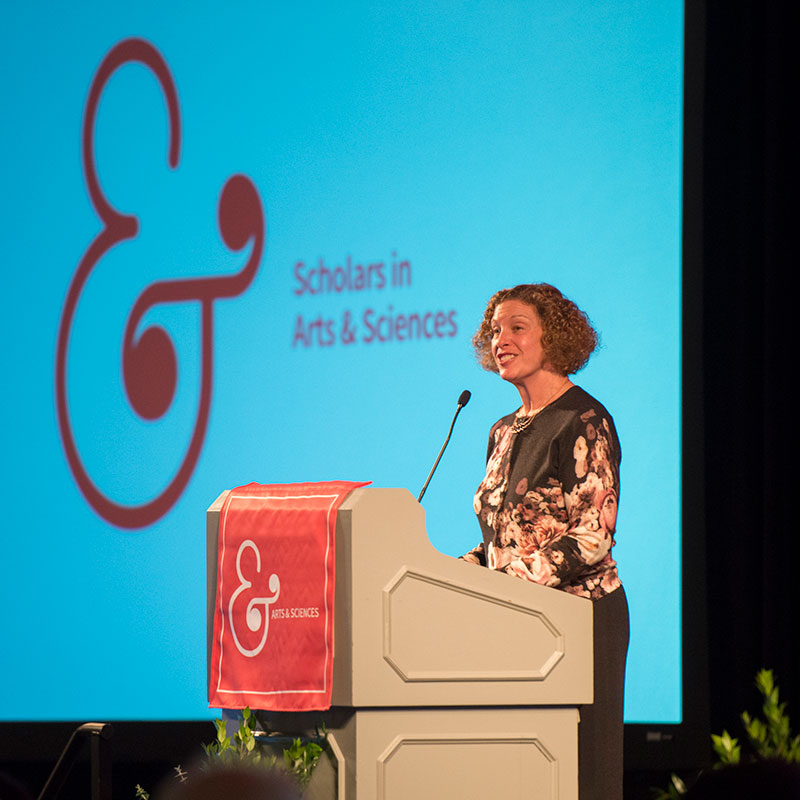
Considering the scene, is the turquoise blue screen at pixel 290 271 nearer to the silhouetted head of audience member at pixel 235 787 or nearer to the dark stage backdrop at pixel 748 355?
the dark stage backdrop at pixel 748 355

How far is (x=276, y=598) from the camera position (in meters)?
2.80

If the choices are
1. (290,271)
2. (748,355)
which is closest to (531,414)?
(748,355)

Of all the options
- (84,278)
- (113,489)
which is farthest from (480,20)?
(113,489)

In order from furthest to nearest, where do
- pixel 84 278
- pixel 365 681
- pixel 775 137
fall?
1. pixel 84 278
2. pixel 775 137
3. pixel 365 681

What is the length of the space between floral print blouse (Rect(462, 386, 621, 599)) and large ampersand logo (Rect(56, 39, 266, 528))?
6.34 feet

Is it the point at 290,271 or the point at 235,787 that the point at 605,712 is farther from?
the point at 290,271

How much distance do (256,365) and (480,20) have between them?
1.42 metres

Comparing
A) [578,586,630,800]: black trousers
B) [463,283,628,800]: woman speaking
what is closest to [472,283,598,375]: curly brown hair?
[463,283,628,800]: woman speaking

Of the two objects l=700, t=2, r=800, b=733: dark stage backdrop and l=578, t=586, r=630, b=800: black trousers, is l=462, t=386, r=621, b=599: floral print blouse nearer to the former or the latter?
l=578, t=586, r=630, b=800: black trousers

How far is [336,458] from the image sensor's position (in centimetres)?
459

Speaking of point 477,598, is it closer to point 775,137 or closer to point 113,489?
point 775,137

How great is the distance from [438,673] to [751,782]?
1.66 metres

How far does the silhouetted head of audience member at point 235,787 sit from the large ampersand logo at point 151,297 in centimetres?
365

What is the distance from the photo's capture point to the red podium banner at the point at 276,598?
8.87ft
